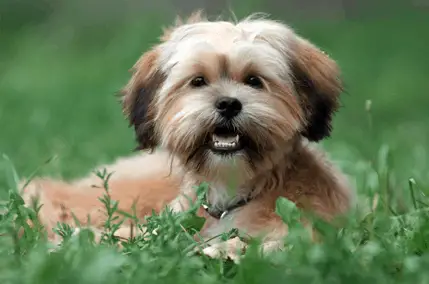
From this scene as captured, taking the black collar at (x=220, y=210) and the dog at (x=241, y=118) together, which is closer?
the dog at (x=241, y=118)

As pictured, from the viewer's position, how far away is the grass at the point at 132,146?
379cm

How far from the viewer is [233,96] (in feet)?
16.6

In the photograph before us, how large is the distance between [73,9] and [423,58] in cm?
629

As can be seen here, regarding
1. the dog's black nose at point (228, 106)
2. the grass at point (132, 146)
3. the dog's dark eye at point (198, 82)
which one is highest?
the dog's dark eye at point (198, 82)

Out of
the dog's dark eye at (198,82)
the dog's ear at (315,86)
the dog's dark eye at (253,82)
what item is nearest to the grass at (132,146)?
the dog's ear at (315,86)

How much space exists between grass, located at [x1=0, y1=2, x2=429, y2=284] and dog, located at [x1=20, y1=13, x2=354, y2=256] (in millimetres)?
313

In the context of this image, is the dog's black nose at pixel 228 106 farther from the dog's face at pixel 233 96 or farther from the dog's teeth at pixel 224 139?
the dog's teeth at pixel 224 139

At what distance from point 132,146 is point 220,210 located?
347cm

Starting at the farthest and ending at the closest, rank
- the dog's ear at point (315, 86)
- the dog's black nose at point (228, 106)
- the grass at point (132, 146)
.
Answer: the dog's ear at point (315, 86) → the dog's black nose at point (228, 106) → the grass at point (132, 146)

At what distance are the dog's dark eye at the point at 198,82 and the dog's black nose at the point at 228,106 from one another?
21cm

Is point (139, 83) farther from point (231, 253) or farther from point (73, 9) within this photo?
point (73, 9)

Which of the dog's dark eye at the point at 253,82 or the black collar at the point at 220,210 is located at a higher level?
the dog's dark eye at the point at 253,82

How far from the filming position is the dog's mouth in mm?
5152

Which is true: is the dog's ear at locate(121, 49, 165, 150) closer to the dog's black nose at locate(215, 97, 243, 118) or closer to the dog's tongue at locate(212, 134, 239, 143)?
the dog's tongue at locate(212, 134, 239, 143)
